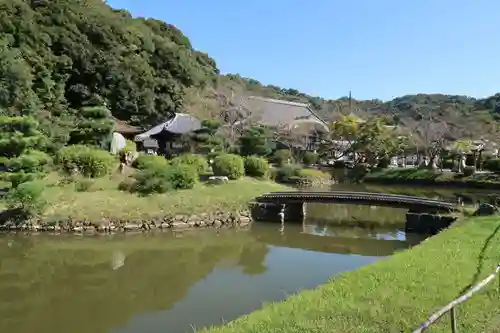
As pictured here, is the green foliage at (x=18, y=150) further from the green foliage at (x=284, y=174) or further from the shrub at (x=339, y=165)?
the shrub at (x=339, y=165)

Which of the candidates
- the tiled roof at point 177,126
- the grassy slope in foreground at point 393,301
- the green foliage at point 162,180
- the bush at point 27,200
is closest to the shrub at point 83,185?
the green foliage at point 162,180

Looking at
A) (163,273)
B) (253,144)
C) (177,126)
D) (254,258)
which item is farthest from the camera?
(177,126)

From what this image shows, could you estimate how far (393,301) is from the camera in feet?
22.2

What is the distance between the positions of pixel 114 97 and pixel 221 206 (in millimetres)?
23879

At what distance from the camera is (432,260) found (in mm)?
9328

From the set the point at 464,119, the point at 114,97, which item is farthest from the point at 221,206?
the point at 464,119

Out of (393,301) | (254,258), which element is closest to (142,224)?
(254,258)

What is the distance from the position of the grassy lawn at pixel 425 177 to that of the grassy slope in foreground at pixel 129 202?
685 inches

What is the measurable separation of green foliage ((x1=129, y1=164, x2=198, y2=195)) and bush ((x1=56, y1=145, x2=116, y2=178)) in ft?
5.28

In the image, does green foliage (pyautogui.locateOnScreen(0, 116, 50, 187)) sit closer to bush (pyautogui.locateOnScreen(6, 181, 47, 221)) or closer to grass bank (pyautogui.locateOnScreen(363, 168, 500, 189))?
bush (pyautogui.locateOnScreen(6, 181, 47, 221))

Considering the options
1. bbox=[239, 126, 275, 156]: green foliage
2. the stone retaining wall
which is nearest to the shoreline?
bbox=[239, 126, 275, 156]: green foliage

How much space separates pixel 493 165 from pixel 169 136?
2454 cm

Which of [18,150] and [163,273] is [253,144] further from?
[163,273]

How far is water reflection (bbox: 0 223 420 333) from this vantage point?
8.81 meters
